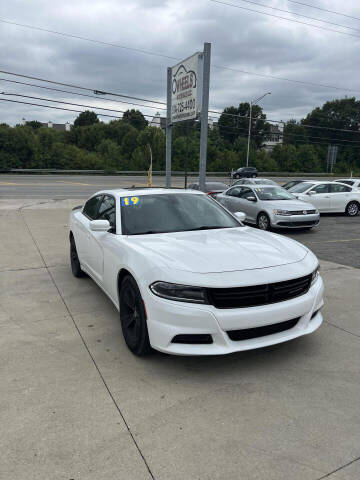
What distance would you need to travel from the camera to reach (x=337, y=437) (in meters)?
2.52

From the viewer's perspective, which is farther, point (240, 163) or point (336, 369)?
point (240, 163)

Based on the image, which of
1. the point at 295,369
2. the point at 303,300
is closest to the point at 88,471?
the point at 295,369

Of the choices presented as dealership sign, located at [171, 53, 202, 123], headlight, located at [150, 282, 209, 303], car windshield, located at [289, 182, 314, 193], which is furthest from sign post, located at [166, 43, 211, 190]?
headlight, located at [150, 282, 209, 303]

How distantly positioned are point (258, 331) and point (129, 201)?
2.20 m

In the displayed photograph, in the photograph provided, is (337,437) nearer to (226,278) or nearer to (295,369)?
(295,369)

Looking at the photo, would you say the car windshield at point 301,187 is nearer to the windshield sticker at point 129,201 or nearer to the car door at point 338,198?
the car door at point 338,198

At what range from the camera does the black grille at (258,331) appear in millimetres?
3129

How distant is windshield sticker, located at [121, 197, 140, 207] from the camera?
4.54 metres

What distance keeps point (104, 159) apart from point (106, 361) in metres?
59.7

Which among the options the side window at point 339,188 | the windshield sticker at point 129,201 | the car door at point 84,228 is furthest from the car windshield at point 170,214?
the side window at point 339,188

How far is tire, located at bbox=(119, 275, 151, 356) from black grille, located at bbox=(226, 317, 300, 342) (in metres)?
0.74

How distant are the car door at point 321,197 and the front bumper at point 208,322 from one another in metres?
12.4

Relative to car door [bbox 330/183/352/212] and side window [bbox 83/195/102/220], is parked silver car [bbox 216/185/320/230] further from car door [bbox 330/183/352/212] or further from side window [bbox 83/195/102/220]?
side window [bbox 83/195/102/220]

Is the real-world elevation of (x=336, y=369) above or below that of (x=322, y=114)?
below
